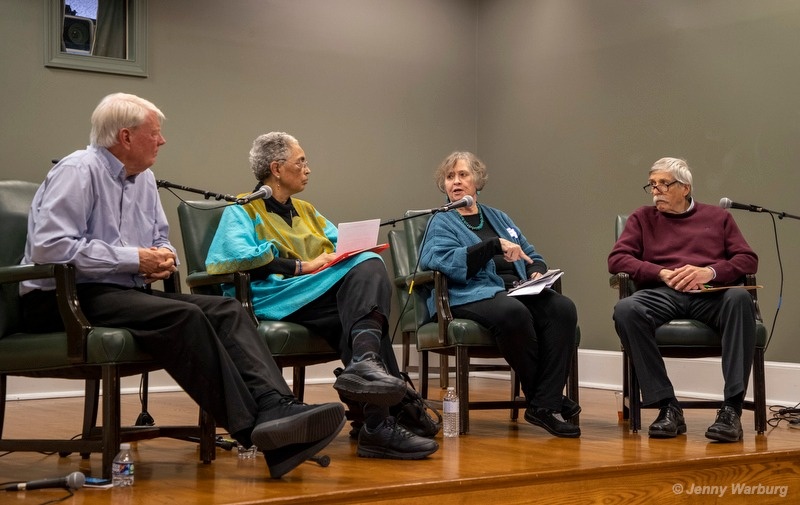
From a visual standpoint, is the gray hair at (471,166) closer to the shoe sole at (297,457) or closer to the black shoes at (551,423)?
the black shoes at (551,423)

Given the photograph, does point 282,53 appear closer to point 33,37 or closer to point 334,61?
point 334,61

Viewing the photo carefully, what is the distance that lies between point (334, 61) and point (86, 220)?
344cm

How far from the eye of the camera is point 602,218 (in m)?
5.61

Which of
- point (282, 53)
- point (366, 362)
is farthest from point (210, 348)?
point (282, 53)

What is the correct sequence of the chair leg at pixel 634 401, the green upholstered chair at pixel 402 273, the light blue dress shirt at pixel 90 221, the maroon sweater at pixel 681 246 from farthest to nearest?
1. the green upholstered chair at pixel 402 273
2. the maroon sweater at pixel 681 246
3. the chair leg at pixel 634 401
4. the light blue dress shirt at pixel 90 221

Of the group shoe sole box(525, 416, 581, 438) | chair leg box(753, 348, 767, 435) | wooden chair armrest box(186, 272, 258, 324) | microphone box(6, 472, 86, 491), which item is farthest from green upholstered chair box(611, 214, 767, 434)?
microphone box(6, 472, 86, 491)

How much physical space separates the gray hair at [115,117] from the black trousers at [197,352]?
478 mm

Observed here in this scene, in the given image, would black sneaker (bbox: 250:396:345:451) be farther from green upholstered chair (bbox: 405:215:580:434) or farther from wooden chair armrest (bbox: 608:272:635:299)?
wooden chair armrest (bbox: 608:272:635:299)

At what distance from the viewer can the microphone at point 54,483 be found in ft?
7.66

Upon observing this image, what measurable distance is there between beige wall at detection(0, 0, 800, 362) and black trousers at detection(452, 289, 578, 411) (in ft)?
5.64

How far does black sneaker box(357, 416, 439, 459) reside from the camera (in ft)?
9.37

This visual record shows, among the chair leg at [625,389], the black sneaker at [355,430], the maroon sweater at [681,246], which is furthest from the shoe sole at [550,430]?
the maroon sweater at [681,246]

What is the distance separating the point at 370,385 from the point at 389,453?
27cm

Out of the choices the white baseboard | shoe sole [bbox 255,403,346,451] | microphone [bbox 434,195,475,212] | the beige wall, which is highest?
the beige wall
